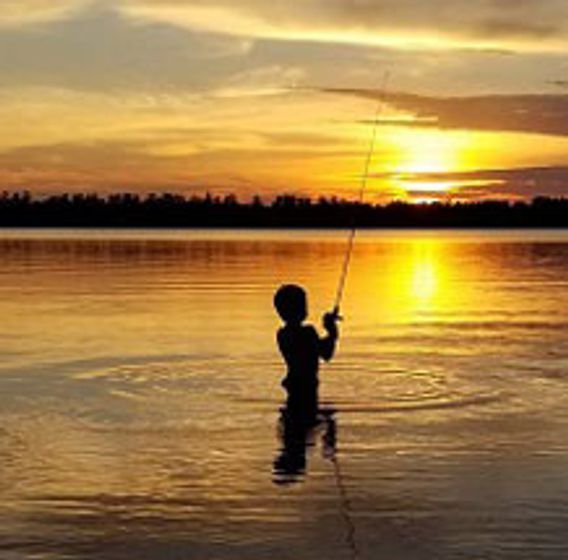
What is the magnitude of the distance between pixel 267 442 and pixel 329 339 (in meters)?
1.87

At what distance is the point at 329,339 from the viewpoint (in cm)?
1228

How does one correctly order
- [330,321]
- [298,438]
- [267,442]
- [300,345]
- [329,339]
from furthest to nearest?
[300,345] → [329,339] → [330,321] → [298,438] → [267,442]

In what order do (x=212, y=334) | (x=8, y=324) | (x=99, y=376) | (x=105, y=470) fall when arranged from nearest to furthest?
(x=105, y=470)
(x=99, y=376)
(x=212, y=334)
(x=8, y=324)

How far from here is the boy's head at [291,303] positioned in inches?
489

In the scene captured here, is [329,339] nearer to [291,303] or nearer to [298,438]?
[291,303]

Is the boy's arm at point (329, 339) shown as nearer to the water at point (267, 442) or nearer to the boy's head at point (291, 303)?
the boy's head at point (291, 303)

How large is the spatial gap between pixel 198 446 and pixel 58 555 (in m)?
3.29

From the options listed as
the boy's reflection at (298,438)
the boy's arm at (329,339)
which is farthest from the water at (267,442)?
the boy's arm at (329,339)

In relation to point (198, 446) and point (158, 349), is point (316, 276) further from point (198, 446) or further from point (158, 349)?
point (198, 446)

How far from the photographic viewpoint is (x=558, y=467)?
9.73 meters

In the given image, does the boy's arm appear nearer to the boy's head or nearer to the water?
the boy's head

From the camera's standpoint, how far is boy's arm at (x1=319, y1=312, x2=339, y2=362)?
11.9 metres

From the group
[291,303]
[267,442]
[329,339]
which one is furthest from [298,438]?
[291,303]

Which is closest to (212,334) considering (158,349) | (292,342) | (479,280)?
(158,349)
